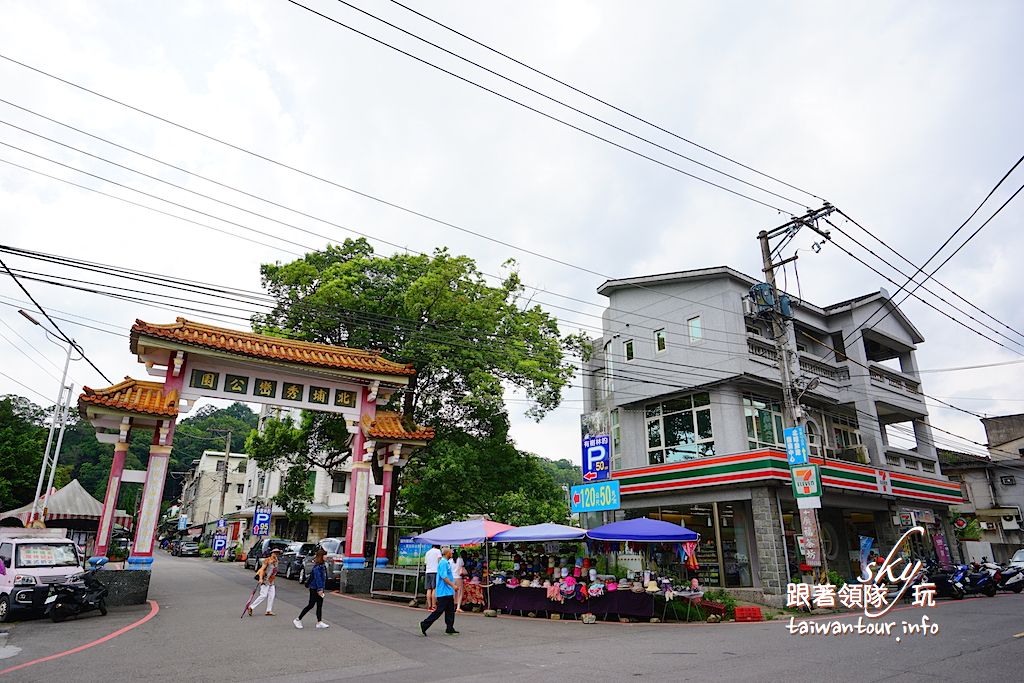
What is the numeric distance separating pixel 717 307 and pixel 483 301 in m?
9.21

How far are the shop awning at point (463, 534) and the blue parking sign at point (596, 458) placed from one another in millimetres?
6125

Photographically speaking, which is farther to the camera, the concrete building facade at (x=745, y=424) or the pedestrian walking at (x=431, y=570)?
the concrete building facade at (x=745, y=424)

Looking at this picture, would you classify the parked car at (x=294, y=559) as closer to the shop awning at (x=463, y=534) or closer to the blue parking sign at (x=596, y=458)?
the shop awning at (x=463, y=534)

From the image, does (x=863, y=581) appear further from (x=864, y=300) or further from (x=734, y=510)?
(x=864, y=300)

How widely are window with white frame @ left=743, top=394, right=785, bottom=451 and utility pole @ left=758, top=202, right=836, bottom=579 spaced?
3.81 m

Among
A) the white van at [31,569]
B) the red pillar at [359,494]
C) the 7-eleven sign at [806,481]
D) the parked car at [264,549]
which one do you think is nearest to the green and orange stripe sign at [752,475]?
the 7-eleven sign at [806,481]

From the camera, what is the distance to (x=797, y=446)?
17.1m

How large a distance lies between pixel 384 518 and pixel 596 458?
8.04 m

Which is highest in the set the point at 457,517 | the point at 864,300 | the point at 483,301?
the point at 864,300

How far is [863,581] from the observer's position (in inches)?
795

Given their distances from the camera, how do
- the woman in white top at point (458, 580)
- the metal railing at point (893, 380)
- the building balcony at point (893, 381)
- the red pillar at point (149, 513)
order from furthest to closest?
the metal railing at point (893, 380) < the building balcony at point (893, 381) < the woman in white top at point (458, 580) < the red pillar at point (149, 513)

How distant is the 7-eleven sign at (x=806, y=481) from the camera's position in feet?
53.0

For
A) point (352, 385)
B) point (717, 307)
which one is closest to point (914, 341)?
point (717, 307)

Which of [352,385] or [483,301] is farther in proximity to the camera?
[483,301]
